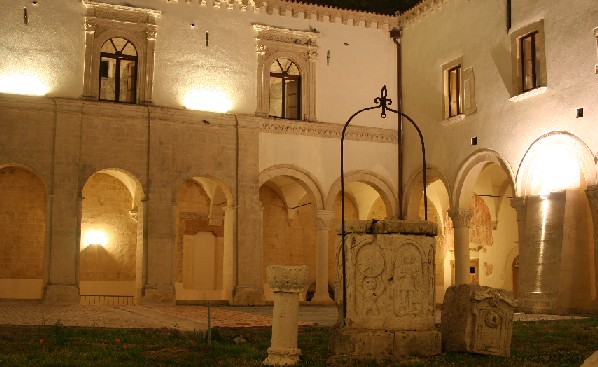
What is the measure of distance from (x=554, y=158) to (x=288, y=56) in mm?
8176

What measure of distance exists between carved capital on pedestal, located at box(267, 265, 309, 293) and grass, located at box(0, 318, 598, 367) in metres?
0.83

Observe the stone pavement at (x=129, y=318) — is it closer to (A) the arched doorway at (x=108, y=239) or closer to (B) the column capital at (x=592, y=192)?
(A) the arched doorway at (x=108, y=239)

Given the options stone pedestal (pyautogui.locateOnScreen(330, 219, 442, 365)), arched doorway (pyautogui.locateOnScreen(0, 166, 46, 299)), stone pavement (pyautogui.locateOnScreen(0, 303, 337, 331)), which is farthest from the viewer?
arched doorway (pyautogui.locateOnScreen(0, 166, 46, 299))

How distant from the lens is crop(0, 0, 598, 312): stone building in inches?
647

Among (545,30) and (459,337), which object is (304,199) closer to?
(545,30)

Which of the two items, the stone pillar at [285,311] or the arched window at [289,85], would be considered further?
the arched window at [289,85]

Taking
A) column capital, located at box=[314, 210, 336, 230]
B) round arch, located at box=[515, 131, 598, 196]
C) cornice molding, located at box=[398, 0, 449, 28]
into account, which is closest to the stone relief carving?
round arch, located at box=[515, 131, 598, 196]

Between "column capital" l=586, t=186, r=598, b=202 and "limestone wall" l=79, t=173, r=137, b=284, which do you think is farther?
"limestone wall" l=79, t=173, r=137, b=284

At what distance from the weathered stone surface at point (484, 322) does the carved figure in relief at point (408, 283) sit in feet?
2.19

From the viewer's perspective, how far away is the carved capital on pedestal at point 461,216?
63.9ft

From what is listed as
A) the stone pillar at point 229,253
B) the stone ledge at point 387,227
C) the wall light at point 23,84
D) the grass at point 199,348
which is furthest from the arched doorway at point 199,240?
the stone ledge at point 387,227

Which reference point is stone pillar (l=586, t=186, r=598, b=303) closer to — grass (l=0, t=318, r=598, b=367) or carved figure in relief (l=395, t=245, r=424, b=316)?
grass (l=0, t=318, r=598, b=367)

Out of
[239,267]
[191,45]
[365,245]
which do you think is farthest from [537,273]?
[191,45]

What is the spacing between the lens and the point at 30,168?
18.3m
